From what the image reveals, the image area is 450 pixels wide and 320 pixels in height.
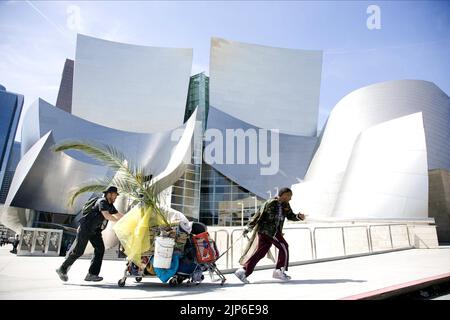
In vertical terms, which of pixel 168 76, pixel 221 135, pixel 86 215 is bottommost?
pixel 86 215

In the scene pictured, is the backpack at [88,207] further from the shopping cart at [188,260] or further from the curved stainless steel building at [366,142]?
the curved stainless steel building at [366,142]

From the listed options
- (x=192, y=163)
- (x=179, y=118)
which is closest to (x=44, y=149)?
(x=192, y=163)

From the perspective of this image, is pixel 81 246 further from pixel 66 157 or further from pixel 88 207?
pixel 66 157

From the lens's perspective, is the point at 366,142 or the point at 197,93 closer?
the point at 366,142

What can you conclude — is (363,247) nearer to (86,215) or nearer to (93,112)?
(86,215)

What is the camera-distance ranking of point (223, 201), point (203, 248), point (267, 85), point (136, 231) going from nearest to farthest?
point (136, 231) → point (203, 248) → point (223, 201) → point (267, 85)

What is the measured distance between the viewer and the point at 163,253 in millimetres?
3445

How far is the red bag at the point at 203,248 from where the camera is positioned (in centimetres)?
370

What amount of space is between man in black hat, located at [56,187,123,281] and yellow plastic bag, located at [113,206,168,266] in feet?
0.62

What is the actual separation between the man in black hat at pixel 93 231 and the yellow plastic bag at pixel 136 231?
0.19 meters

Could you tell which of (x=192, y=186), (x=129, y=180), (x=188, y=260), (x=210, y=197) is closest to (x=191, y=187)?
(x=192, y=186)

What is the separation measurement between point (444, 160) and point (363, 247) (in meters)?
9.80

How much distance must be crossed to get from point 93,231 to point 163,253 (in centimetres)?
107

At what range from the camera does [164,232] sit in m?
3.63
